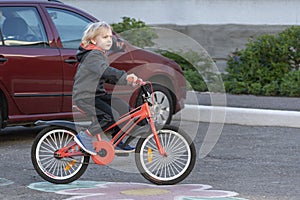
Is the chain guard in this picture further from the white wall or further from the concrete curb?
the white wall

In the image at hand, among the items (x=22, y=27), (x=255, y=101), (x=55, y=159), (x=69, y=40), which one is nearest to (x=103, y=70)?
(x=55, y=159)

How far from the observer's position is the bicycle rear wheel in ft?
25.7

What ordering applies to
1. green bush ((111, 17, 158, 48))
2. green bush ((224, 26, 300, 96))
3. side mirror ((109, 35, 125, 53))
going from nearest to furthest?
1. side mirror ((109, 35, 125, 53))
2. green bush ((224, 26, 300, 96))
3. green bush ((111, 17, 158, 48))

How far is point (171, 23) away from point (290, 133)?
556 centimetres

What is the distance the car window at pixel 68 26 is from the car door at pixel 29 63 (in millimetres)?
205

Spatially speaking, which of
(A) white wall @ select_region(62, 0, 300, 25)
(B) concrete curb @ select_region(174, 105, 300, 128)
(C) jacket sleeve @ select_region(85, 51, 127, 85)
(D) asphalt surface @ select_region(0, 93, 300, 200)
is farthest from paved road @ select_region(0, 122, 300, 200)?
(A) white wall @ select_region(62, 0, 300, 25)

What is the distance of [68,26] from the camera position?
415 inches

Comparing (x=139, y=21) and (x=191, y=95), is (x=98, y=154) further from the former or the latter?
(x=139, y=21)

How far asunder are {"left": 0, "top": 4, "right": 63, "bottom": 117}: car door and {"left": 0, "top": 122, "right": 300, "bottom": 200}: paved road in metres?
0.57

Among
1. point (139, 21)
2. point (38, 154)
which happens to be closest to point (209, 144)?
point (38, 154)

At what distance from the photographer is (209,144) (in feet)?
33.4

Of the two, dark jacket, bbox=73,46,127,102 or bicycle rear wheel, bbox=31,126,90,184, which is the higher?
dark jacket, bbox=73,46,127,102

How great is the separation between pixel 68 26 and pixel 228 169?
3097 millimetres

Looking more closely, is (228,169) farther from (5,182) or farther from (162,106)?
(162,106)
